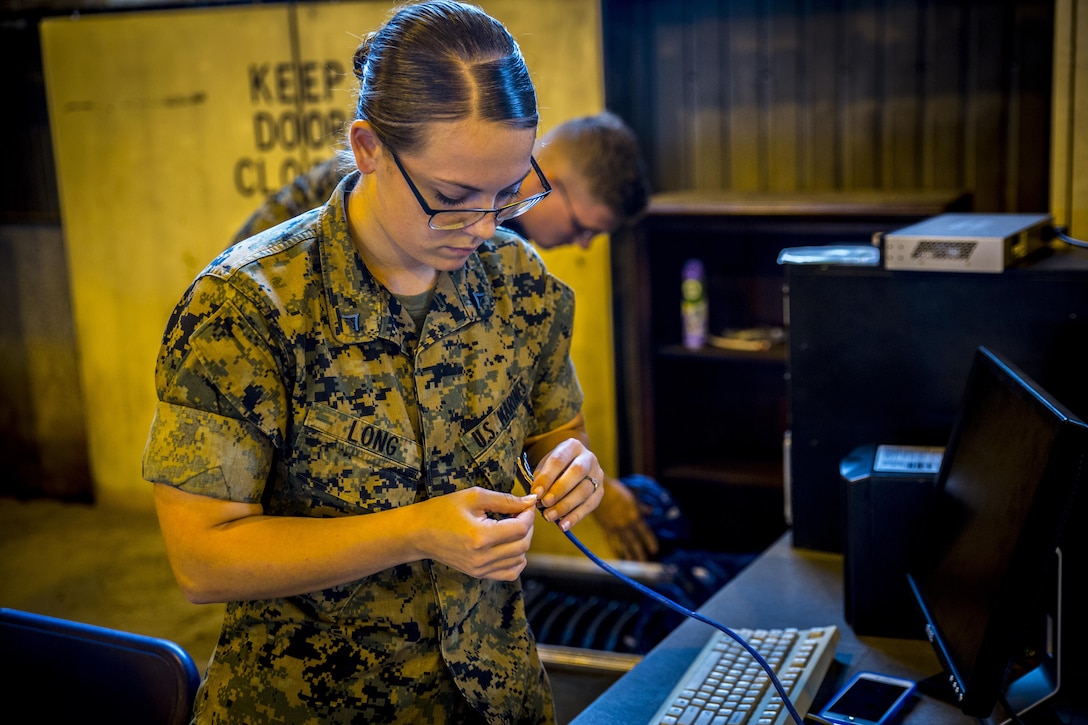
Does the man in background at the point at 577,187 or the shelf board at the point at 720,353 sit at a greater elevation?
the man in background at the point at 577,187

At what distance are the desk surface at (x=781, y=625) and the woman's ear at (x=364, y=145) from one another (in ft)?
2.44

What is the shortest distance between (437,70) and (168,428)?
0.47 meters

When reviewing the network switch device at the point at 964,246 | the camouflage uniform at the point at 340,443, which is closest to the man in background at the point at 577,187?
the network switch device at the point at 964,246

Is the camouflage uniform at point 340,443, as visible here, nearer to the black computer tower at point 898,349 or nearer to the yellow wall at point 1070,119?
the black computer tower at point 898,349

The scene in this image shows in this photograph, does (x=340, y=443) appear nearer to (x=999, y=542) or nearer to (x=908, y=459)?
(x=999, y=542)

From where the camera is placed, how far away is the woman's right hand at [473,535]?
110 centimetres

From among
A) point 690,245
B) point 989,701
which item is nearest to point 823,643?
point 989,701

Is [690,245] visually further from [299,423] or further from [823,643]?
[299,423]

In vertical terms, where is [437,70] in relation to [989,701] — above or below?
above

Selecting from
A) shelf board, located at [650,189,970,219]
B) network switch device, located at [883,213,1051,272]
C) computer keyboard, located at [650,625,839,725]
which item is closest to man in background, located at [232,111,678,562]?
shelf board, located at [650,189,970,219]

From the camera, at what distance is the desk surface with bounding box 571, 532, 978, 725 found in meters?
1.42

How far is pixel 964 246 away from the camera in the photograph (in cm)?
175

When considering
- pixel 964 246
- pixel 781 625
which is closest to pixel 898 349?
pixel 964 246

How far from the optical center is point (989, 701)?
117cm
